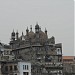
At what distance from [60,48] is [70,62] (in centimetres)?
1049

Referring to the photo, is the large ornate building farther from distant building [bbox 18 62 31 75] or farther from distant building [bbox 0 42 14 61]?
distant building [bbox 18 62 31 75]

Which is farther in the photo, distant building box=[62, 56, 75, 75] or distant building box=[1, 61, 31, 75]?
distant building box=[62, 56, 75, 75]

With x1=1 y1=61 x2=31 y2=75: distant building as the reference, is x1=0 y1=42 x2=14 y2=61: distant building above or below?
above

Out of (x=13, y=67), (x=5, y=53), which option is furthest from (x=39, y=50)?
(x=13, y=67)

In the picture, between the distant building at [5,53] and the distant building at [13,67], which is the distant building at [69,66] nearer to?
the distant building at [5,53]

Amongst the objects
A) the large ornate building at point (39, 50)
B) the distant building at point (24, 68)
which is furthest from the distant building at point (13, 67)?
the large ornate building at point (39, 50)

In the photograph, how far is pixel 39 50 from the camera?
219 feet

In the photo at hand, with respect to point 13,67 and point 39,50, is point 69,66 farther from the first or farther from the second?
point 13,67

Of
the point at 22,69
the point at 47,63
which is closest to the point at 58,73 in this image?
the point at 47,63

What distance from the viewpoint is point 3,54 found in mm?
61594

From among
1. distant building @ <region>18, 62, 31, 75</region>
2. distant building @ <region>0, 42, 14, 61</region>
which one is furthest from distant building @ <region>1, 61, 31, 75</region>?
distant building @ <region>0, 42, 14, 61</region>

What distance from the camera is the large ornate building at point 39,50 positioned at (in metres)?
63.8

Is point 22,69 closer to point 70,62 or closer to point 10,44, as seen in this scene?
point 10,44

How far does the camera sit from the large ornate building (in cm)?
6383
